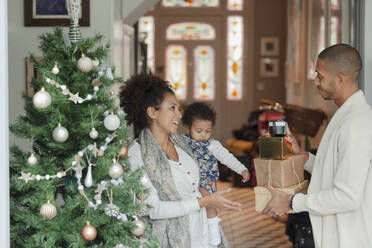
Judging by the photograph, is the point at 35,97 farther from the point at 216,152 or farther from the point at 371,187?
the point at 216,152

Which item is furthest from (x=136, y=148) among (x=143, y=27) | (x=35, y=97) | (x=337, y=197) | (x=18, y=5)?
(x=143, y=27)

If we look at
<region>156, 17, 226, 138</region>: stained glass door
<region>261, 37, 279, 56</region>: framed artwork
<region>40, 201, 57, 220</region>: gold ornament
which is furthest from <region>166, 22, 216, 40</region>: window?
<region>40, 201, 57, 220</region>: gold ornament

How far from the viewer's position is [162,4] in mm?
12172

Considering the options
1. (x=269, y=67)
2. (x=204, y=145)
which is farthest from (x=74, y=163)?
(x=269, y=67)

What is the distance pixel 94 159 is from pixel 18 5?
2294mm

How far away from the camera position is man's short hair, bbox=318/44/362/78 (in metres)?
2.77

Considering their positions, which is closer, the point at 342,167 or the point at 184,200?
the point at 342,167

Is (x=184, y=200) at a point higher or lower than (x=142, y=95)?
lower

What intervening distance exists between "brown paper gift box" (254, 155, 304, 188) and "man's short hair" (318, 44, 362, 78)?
0.58m

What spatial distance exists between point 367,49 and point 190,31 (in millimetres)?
8380

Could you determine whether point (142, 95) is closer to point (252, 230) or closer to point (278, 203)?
point (278, 203)

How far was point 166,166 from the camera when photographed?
9.82 feet

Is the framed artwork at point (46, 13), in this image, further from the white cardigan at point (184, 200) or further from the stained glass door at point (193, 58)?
the stained glass door at point (193, 58)

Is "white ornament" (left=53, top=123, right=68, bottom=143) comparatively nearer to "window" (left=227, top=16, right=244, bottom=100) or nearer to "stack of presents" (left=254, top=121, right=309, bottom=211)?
"stack of presents" (left=254, top=121, right=309, bottom=211)
